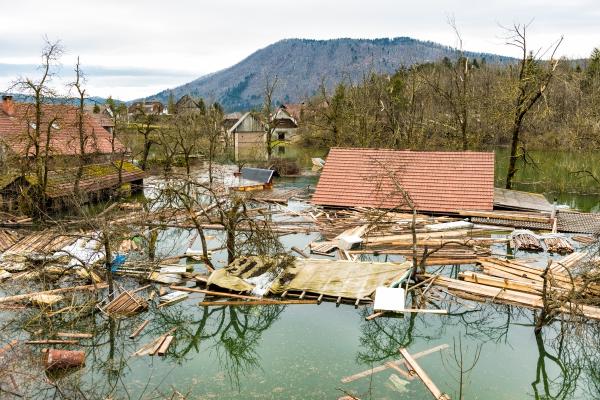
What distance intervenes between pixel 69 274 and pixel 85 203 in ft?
41.0

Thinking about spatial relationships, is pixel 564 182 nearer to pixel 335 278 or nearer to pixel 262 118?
pixel 335 278

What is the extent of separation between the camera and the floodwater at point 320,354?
9.70 m

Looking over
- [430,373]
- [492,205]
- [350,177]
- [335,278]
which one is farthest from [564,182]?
[430,373]

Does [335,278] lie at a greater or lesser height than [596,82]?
lesser

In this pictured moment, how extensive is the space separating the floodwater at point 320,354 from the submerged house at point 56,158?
12.4 m

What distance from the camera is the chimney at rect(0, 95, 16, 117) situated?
1141 inches

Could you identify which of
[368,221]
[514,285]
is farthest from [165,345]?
[368,221]

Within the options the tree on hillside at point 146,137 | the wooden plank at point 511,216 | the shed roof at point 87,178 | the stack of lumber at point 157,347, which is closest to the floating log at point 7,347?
the stack of lumber at point 157,347

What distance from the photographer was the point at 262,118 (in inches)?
→ 2184

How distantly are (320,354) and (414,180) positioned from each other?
13113mm

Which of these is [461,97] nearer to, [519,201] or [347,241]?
[519,201]

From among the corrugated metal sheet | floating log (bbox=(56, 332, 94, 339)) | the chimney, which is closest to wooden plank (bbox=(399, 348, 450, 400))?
floating log (bbox=(56, 332, 94, 339))

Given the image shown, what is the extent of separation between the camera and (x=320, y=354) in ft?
36.2

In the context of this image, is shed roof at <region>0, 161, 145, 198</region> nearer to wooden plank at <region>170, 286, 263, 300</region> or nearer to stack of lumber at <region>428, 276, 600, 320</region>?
wooden plank at <region>170, 286, 263, 300</region>
